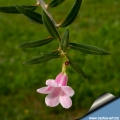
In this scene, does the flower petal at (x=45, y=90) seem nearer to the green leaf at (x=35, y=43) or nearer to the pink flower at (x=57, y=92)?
the pink flower at (x=57, y=92)

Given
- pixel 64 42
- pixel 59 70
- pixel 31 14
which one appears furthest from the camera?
pixel 59 70

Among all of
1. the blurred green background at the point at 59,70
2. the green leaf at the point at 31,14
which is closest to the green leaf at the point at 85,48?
the green leaf at the point at 31,14

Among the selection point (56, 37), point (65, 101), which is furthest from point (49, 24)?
point (65, 101)

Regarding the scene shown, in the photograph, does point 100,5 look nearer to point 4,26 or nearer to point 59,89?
point 4,26

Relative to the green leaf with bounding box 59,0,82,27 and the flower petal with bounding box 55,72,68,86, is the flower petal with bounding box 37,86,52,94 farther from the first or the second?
the green leaf with bounding box 59,0,82,27

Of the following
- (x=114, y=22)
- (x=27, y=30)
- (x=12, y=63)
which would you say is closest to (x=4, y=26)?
(x=27, y=30)

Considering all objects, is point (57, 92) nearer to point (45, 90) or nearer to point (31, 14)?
point (45, 90)
